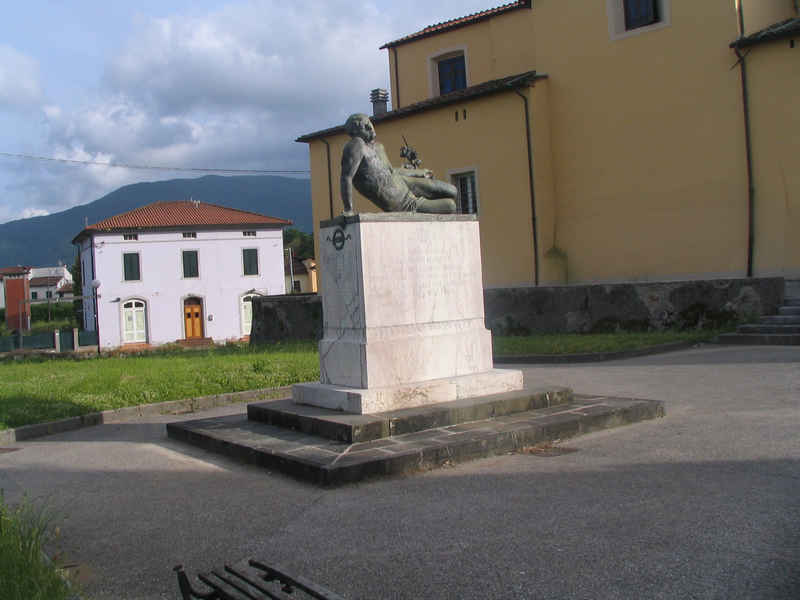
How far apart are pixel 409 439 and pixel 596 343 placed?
8.38m

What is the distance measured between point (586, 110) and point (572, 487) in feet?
52.8

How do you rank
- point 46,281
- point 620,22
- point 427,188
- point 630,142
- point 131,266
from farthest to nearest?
point 46,281 < point 131,266 < point 620,22 < point 630,142 < point 427,188

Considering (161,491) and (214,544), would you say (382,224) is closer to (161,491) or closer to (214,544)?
(161,491)

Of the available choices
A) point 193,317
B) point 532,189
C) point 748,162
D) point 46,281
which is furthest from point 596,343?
point 46,281

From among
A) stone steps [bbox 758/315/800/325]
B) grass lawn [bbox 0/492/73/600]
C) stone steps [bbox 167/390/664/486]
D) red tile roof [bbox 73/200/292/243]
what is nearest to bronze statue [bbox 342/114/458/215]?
stone steps [bbox 167/390/664/486]

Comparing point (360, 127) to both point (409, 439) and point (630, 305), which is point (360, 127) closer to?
point (409, 439)

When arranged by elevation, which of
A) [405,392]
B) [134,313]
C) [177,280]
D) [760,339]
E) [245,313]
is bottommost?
[760,339]

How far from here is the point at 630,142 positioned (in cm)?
1853

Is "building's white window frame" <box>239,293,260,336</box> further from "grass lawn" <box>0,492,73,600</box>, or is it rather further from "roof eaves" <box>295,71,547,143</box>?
"grass lawn" <box>0,492,73,600</box>

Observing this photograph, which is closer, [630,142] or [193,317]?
[630,142]

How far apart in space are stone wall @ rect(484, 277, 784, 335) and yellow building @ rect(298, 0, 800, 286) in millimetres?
1766

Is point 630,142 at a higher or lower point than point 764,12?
lower

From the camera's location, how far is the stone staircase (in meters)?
13.0

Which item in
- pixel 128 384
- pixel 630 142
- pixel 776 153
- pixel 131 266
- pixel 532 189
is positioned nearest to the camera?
pixel 128 384
